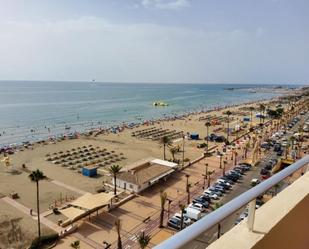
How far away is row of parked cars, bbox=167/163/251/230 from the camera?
70.0 feet

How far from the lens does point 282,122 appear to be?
64.1 m

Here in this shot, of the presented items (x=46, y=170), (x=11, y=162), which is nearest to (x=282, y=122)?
(x=46, y=170)

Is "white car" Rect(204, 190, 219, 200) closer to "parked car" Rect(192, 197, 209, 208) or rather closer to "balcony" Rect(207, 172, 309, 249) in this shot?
"parked car" Rect(192, 197, 209, 208)

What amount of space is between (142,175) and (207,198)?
797cm

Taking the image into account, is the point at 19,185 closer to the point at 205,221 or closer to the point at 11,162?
the point at 11,162

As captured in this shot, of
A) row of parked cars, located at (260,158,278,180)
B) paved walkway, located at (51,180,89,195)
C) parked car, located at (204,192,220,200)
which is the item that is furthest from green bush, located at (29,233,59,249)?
row of parked cars, located at (260,158,278,180)

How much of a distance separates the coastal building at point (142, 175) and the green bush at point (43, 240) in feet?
30.8

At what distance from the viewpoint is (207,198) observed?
2525 cm

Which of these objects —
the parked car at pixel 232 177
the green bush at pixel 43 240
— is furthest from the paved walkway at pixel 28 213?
the parked car at pixel 232 177

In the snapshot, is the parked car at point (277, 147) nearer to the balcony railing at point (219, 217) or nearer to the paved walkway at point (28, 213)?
the paved walkway at point (28, 213)

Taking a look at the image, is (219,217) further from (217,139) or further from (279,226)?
(217,139)

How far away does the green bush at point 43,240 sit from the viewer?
64.4 ft

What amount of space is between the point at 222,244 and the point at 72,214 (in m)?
23.4

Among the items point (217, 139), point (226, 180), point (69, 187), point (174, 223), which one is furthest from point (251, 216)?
point (217, 139)
